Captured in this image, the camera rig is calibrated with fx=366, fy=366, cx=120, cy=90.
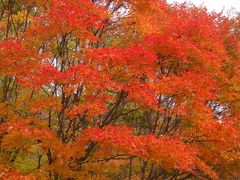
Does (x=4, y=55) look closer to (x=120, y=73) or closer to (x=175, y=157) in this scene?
(x=120, y=73)

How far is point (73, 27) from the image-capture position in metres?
12.5

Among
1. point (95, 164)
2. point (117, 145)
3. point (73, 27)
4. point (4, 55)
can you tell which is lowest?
point (95, 164)

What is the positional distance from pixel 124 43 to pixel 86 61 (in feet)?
17.6

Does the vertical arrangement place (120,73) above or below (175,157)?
above

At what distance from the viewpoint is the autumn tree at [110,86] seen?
12.1 meters

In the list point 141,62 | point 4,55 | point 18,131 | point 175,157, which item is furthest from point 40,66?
point 175,157

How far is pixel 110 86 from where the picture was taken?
486 inches

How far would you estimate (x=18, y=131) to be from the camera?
11.5 meters

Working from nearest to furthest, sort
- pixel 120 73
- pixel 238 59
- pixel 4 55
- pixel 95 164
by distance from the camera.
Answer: pixel 4 55 → pixel 120 73 → pixel 95 164 → pixel 238 59

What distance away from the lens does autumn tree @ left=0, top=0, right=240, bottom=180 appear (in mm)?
12141

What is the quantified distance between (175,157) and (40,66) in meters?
5.48

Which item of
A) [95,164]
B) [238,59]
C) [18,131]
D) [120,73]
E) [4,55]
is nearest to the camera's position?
[18,131]

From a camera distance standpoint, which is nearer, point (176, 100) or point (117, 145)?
point (117, 145)

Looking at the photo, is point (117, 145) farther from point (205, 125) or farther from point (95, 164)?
point (205, 125)
